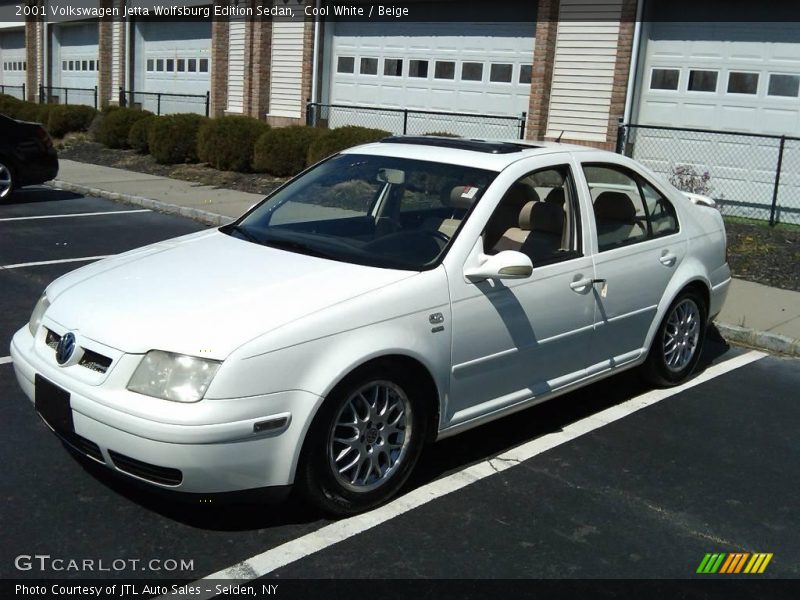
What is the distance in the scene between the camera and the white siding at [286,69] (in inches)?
812

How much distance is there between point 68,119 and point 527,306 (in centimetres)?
2172

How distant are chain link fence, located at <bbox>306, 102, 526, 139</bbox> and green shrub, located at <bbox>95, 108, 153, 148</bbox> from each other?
13.7ft

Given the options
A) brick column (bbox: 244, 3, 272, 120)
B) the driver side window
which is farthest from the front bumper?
brick column (bbox: 244, 3, 272, 120)

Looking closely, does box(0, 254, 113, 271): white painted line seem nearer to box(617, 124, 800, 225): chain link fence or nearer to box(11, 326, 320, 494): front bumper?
box(11, 326, 320, 494): front bumper

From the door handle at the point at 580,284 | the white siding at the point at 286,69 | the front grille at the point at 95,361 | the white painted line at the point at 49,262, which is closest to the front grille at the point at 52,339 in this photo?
the front grille at the point at 95,361

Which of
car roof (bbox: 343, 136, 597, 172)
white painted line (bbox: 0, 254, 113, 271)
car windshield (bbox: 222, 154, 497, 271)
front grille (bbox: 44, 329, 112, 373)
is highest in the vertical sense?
car roof (bbox: 343, 136, 597, 172)

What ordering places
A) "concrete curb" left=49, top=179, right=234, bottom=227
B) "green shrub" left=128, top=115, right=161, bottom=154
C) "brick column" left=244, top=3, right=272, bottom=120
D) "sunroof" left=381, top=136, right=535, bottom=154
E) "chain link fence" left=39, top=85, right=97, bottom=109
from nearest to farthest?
1. "sunroof" left=381, top=136, right=535, bottom=154
2. "concrete curb" left=49, top=179, right=234, bottom=227
3. "green shrub" left=128, top=115, right=161, bottom=154
4. "brick column" left=244, top=3, right=272, bottom=120
5. "chain link fence" left=39, top=85, right=97, bottom=109

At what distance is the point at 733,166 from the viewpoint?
13.8 m

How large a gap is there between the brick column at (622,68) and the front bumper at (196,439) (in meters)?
12.5

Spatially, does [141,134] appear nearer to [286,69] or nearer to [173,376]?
[286,69]

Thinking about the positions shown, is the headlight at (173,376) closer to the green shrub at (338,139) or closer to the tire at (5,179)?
the tire at (5,179)

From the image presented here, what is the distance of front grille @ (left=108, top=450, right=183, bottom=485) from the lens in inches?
141

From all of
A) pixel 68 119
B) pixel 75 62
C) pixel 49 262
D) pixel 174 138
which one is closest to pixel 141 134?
pixel 174 138

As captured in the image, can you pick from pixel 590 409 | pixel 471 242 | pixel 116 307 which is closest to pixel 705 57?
pixel 590 409
